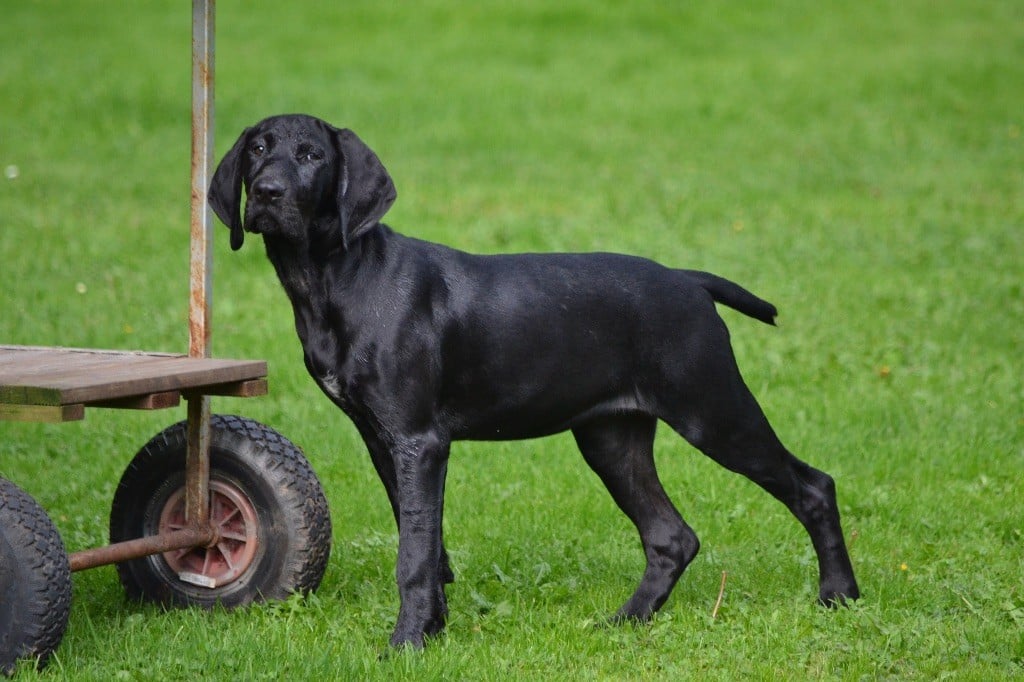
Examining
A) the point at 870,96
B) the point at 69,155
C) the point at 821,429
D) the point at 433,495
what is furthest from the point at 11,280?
the point at 870,96

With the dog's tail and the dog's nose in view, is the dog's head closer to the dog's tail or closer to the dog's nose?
the dog's nose

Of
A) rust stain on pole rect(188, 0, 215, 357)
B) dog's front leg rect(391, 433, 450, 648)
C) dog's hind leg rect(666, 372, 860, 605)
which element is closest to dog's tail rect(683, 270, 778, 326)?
dog's hind leg rect(666, 372, 860, 605)

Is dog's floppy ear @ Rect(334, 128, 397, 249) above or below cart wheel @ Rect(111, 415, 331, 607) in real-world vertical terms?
above

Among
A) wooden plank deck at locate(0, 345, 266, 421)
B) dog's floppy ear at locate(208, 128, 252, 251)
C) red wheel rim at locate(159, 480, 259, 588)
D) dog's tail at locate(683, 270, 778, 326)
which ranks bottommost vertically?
red wheel rim at locate(159, 480, 259, 588)

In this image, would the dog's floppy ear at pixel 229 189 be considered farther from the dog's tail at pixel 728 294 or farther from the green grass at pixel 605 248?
the dog's tail at pixel 728 294

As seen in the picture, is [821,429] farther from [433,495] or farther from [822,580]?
[433,495]

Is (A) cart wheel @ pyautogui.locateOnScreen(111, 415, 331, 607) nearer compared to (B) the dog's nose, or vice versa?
(B) the dog's nose

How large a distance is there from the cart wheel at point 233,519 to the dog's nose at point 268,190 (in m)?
1.12

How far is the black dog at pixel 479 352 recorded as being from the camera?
5066mm

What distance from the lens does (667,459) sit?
801 cm

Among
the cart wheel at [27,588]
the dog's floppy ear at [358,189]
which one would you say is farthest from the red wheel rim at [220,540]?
the dog's floppy ear at [358,189]

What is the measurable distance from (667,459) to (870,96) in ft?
43.0

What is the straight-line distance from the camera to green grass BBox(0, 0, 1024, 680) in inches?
211

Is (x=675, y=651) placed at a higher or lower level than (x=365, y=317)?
lower
